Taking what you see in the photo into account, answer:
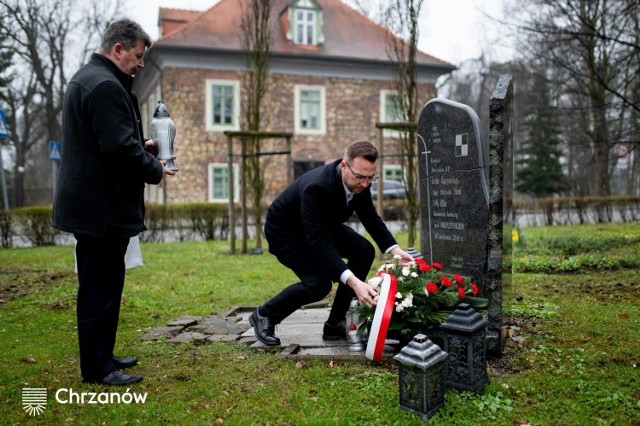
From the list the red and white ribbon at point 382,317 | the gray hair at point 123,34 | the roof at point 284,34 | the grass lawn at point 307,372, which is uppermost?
the roof at point 284,34

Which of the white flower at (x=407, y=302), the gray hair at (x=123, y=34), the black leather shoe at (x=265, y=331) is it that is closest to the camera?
the gray hair at (x=123, y=34)

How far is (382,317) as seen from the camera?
3.43m

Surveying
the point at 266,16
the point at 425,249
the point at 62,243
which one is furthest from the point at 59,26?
the point at 425,249

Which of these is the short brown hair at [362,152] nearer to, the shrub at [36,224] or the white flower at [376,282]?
the white flower at [376,282]

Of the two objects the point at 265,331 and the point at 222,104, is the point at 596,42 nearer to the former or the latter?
the point at 265,331

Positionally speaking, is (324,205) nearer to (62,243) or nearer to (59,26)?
(62,243)

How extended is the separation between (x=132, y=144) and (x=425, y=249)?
138 inches

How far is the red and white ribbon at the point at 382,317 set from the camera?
343 centimetres

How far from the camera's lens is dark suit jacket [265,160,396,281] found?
155 inches

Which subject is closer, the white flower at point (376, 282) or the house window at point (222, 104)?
the white flower at point (376, 282)

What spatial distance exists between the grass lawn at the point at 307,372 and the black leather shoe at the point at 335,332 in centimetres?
55

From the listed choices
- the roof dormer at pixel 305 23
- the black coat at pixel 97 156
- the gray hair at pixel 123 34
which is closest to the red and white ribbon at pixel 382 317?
the black coat at pixel 97 156

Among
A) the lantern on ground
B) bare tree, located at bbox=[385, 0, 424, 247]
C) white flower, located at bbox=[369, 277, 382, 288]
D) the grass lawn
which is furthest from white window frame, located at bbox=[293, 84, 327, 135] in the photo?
white flower, located at bbox=[369, 277, 382, 288]

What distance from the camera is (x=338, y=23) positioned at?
88.5ft
